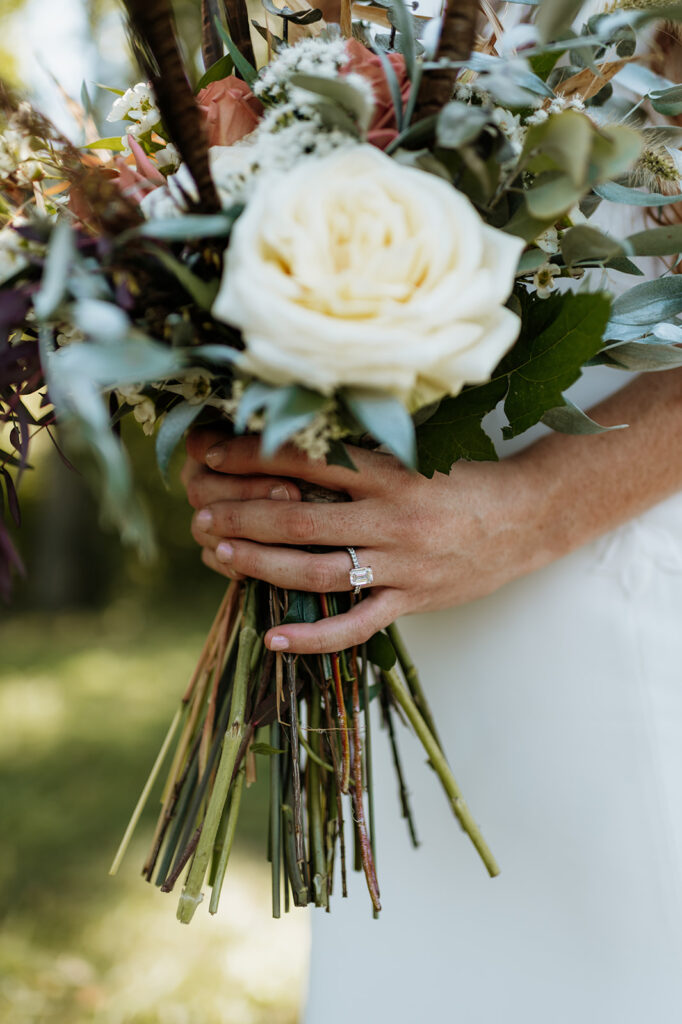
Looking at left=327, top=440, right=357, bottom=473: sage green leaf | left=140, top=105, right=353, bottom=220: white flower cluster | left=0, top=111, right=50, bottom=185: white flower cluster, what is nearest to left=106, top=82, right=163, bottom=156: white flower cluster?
left=0, top=111, right=50, bottom=185: white flower cluster

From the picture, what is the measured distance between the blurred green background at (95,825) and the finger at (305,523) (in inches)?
19.6

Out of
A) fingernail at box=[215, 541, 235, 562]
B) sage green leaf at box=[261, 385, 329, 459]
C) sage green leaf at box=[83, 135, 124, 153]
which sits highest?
sage green leaf at box=[83, 135, 124, 153]

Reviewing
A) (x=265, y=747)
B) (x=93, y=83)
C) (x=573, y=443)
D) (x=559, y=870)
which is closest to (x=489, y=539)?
(x=573, y=443)

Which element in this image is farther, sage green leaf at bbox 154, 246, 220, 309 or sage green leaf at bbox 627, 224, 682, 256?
sage green leaf at bbox 627, 224, 682, 256

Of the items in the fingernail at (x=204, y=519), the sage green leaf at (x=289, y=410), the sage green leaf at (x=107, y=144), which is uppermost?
the sage green leaf at (x=107, y=144)

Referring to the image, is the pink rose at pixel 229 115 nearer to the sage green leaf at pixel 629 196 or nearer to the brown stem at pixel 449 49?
the brown stem at pixel 449 49

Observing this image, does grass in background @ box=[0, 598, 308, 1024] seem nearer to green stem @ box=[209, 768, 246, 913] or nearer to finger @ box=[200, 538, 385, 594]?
green stem @ box=[209, 768, 246, 913]

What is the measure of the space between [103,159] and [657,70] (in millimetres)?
770

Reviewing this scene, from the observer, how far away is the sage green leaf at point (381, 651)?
1.01 meters

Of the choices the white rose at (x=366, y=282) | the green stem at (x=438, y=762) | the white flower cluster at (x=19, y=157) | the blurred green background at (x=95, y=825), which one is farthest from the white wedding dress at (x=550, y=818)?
the blurred green background at (x=95, y=825)

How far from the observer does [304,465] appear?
93cm

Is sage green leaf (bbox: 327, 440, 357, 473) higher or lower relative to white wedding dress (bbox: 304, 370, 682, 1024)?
higher

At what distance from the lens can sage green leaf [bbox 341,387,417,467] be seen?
1.91 feet

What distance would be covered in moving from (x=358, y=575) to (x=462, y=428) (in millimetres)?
218
